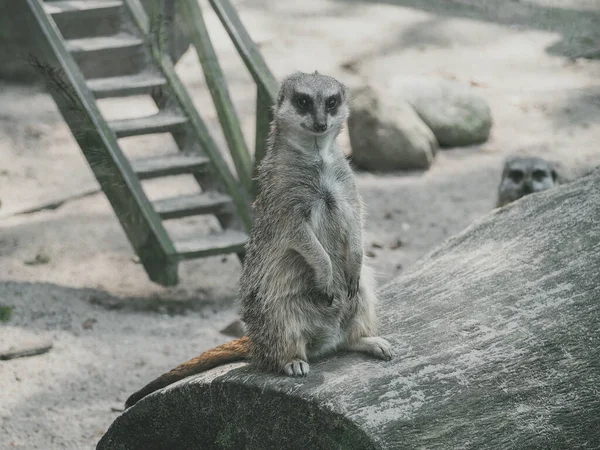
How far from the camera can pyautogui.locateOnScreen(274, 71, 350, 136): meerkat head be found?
2342mm

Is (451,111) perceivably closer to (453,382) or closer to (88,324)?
(88,324)

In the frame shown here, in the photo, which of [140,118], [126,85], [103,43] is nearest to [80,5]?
[103,43]

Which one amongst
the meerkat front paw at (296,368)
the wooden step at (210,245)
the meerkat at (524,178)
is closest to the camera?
the meerkat front paw at (296,368)

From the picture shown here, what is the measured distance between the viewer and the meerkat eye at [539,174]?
195 inches

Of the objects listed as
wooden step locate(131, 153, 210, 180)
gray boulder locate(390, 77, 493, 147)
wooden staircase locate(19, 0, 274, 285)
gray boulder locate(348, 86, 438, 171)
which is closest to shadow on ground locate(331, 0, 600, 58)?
gray boulder locate(390, 77, 493, 147)

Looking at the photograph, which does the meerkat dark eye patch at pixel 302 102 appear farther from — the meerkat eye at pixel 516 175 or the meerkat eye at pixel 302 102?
the meerkat eye at pixel 516 175

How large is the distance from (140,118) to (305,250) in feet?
7.79

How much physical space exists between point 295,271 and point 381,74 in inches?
195

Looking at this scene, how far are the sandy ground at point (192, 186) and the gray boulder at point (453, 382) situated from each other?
89 cm

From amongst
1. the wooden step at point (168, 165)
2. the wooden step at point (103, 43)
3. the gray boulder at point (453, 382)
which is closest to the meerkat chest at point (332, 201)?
the gray boulder at point (453, 382)

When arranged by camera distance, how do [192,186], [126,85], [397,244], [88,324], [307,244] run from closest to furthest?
1. [307,244]
2. [88,324]
3. [126,85]
4. [397,244]
5. [192,186]

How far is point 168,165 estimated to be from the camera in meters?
4.45

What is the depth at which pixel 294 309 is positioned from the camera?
235 cm

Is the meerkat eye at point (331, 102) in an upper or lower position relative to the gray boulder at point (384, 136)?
upper
